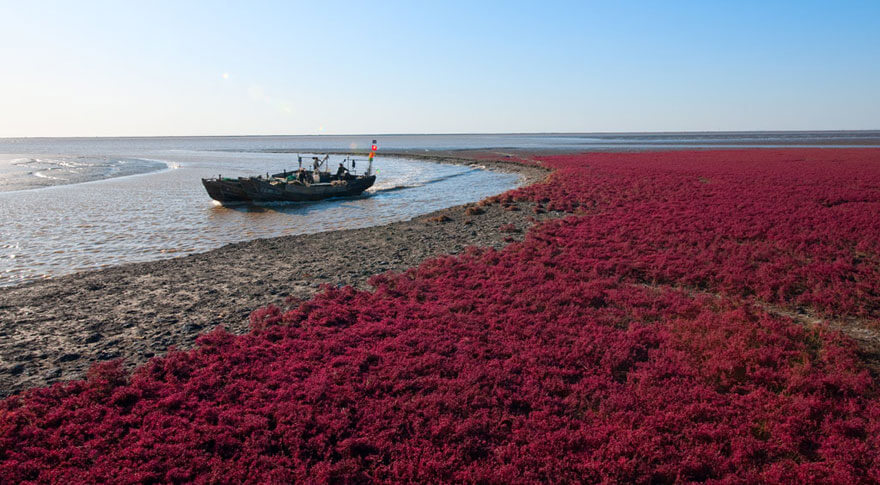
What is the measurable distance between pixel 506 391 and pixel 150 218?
26.5m

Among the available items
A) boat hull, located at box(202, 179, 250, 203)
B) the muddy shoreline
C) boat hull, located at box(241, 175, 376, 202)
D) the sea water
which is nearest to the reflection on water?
the sea water

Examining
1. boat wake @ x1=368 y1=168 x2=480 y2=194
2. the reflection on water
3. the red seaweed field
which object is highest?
boat wake @ x1=368 y1=168 x2=480 y2=194

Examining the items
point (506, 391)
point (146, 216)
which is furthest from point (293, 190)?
point (506, 391)

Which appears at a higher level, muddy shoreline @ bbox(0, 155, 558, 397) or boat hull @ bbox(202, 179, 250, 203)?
boat hull @ bbox(202, 179, 250, 203)

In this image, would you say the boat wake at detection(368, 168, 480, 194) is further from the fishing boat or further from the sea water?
the fishing boat

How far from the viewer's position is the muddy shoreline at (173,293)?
9102 mm

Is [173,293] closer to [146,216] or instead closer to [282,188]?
[146,216]

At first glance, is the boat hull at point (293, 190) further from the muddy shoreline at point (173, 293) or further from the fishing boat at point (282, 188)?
the muddy shoreline at point (173, 293)

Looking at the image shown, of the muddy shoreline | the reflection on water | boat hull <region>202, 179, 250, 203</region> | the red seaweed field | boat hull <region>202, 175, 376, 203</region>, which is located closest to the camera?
the red seaweed field

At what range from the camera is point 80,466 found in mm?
5684

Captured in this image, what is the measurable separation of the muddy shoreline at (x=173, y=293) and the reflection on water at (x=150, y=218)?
295 cm

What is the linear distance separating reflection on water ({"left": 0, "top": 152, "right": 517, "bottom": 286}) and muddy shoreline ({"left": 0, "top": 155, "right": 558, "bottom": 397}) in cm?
295

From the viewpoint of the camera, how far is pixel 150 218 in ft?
86.3

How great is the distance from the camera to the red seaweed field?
5770 mm
